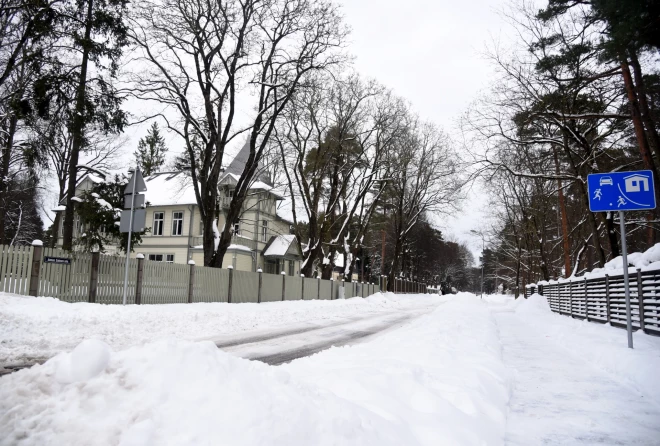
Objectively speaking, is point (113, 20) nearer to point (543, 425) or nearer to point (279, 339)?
point (279, 339)

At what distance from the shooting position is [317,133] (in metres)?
28.5

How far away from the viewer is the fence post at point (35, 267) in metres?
11.3

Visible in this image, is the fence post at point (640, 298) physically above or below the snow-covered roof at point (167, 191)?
below

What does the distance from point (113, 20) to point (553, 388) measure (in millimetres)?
16413

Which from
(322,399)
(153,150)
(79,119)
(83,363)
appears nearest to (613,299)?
(322,399)

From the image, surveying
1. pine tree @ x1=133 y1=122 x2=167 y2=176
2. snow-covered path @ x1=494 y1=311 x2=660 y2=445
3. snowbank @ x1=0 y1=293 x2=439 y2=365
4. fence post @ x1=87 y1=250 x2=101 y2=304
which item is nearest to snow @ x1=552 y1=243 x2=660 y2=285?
snow-covered path @ x1=494 y1=311 x2=660 y2=445

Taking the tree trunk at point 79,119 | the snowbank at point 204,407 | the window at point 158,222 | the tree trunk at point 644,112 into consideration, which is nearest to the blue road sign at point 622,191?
the tree trunk at point 644,112

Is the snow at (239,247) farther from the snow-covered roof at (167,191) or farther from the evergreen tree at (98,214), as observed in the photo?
the evergreen tree at (98,214)

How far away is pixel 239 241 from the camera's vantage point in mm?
37344

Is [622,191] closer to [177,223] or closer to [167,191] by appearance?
[177,223]

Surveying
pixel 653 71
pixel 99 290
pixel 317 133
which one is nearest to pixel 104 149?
pixel 317 133

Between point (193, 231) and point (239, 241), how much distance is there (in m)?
3.87

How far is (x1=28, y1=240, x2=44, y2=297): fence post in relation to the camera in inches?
444

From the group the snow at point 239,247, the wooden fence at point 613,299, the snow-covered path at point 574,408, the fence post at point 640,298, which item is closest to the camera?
the snow-covered path at point 574,408
